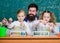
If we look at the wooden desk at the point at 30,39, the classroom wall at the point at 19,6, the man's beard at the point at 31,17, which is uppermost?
the classroom wall at the point at 19,6

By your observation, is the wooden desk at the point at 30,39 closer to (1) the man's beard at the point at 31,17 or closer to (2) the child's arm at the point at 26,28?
(2) the child's arm at the point at 26,28

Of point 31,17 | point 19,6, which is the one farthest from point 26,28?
point 19,6

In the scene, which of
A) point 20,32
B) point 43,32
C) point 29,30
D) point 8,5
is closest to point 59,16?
point 43,32

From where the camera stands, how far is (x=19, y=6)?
208 centimetres

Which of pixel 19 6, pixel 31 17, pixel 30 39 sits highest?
pixel 19 6

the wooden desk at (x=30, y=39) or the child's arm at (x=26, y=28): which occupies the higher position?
the child's arm at (x=26, y=28)

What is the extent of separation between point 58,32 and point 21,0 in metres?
0.70

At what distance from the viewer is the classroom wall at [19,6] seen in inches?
80.2

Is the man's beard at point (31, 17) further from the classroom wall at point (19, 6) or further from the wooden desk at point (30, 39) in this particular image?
the wooden desk at point (30, 39)

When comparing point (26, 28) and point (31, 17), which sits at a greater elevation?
point (31, 17)

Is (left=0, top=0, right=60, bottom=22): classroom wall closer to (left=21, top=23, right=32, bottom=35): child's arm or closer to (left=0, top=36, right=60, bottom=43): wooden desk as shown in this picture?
(left=21, top=23, right=32, bottom=35): child's arm

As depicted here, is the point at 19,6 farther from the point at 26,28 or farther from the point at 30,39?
the point at 30,39

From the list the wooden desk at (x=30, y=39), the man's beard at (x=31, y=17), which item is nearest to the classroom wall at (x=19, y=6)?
the man's beard at (x=31, y=17)

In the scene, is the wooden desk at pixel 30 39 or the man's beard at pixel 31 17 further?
the man's beard at pixel 31 17
